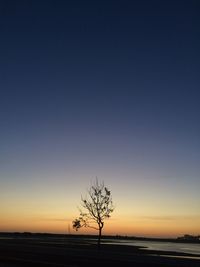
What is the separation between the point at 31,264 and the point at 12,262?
8.29ft

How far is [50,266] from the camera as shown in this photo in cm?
3322

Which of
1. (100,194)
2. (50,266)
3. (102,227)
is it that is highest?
(100,194)

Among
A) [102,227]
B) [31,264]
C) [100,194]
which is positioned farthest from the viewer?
Result: [100,194]

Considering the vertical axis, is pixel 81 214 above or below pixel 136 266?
above

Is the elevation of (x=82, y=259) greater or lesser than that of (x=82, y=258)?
lesser

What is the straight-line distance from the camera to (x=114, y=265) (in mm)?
36188

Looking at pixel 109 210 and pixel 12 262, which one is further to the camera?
pixel 109 210

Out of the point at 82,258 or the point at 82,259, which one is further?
the point at 82,258

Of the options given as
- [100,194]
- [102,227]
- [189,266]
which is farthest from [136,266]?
[100,194]

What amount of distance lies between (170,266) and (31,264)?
33.4 ft

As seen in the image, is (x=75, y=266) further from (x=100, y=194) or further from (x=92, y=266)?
(x=100, y=194)

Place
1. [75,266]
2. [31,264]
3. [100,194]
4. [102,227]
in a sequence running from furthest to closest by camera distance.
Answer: [100,194]
[102,227]
[31,264]
[75,266]

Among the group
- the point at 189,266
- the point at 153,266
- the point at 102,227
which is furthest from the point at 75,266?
the point at 102,227

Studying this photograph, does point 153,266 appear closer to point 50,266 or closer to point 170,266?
point 170,266
